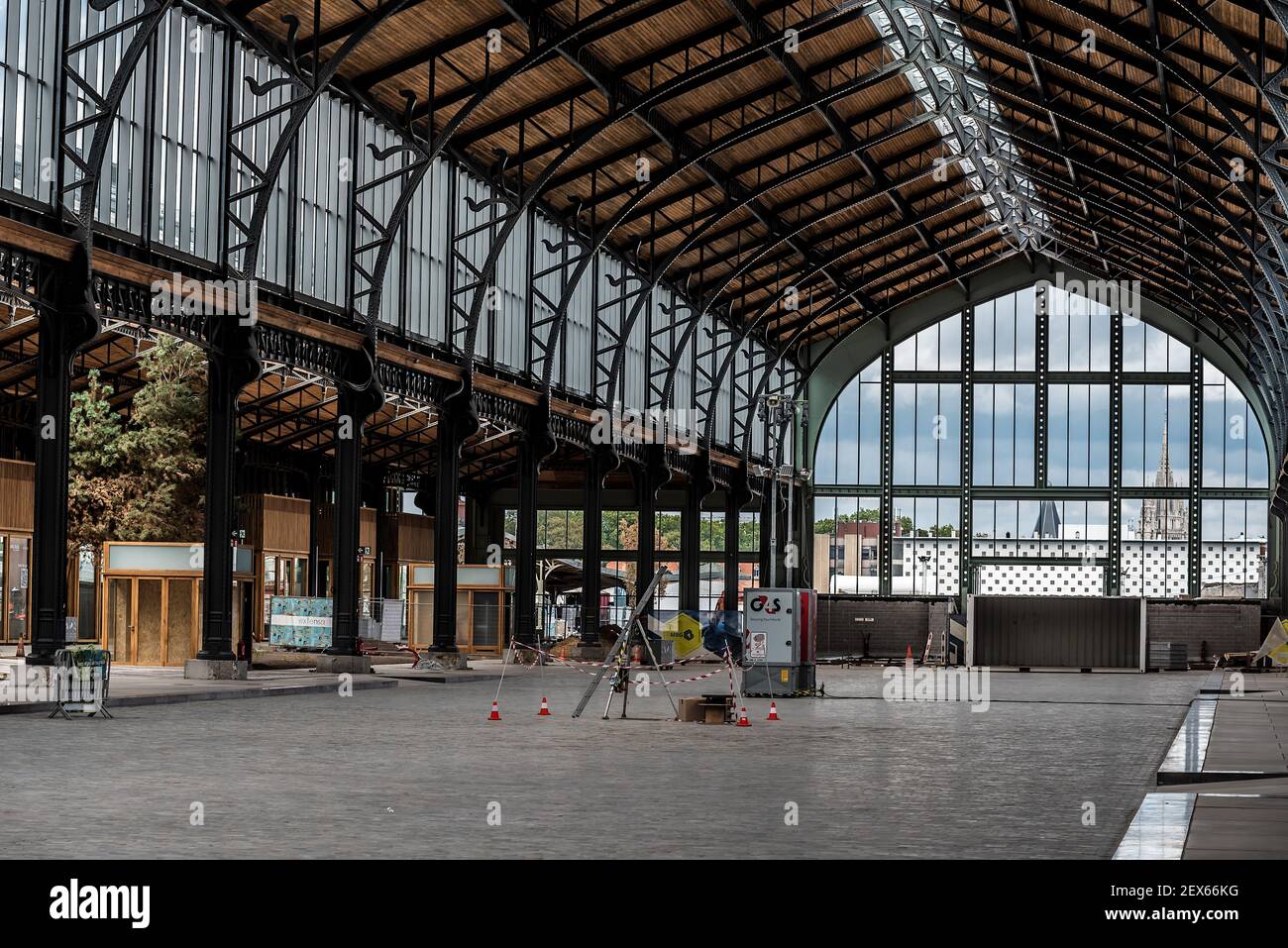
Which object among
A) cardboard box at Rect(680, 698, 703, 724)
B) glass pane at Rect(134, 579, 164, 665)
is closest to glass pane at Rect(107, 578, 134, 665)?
glass pane at Rect(134, 579, 164, 665)

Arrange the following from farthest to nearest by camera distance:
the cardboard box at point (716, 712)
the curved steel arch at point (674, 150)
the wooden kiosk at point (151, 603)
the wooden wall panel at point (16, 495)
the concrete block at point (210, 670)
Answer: the wooden wall panel at point (16, 495), the wooden kiosk at point (151, 603), the curved steel arch at point (674, 150), the concrete block at point (210, 670), the cardboard box at point (716, 712)

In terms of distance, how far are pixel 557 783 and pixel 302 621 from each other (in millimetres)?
32196

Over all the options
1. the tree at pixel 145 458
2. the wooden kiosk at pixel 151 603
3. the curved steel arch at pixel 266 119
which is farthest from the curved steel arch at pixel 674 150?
the wooden kiosk at pixel 151 603

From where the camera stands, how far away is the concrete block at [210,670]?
34.1 meters

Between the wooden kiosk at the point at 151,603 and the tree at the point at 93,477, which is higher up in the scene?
the tree at the point at 93,477

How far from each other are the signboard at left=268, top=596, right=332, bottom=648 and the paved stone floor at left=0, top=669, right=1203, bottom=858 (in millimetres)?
16920

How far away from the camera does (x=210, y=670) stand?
34125 millimetres

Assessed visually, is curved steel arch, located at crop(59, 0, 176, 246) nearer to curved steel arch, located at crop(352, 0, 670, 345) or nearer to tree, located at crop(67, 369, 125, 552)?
curved steel arch, located at crop(352, 0, 670, 345)

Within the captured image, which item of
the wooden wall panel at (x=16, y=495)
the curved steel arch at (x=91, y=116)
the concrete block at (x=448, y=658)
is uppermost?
the curved steel arch at (x=91, y=116)

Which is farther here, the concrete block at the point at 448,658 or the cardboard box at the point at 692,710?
the concrete block at the point at 448,658

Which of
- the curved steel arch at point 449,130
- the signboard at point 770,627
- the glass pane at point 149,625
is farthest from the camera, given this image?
the glass pane at point 149,625

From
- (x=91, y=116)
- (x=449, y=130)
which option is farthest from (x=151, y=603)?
(x=91, y=116)

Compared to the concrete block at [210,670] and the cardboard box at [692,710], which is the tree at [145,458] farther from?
the cardboard box at [692,710]

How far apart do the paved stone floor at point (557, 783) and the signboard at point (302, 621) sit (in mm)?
16920
